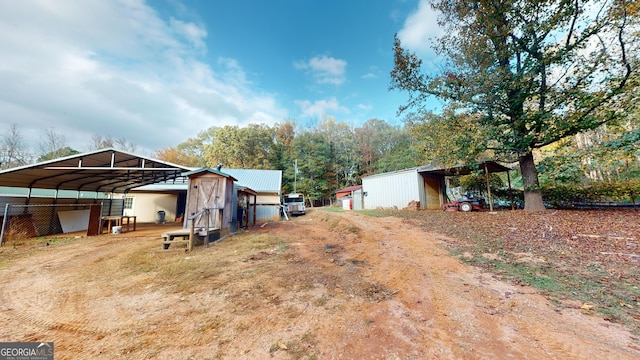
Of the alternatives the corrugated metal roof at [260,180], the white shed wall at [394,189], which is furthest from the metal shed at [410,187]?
the corrugated metal roof at [260,180]

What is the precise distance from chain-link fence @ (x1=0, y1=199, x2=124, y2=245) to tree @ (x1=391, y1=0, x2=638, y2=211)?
16.2 metres

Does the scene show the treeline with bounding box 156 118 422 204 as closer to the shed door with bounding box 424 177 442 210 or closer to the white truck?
the white truck

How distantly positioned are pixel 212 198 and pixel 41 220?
29.6ft

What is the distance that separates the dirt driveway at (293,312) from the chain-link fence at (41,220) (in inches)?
191

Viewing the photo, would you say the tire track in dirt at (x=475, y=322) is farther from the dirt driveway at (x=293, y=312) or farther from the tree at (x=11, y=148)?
the tree at (x=11, y=148)

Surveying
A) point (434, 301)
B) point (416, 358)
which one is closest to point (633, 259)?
point (434, 301)

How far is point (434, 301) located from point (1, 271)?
886 centimetres

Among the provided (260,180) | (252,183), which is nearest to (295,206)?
(260,180)

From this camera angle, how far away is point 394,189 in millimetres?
15781

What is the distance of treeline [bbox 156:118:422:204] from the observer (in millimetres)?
27297

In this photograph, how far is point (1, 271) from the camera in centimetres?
468

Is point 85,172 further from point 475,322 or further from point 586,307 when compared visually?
point 586,307

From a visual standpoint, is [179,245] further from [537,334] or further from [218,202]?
[537,334]

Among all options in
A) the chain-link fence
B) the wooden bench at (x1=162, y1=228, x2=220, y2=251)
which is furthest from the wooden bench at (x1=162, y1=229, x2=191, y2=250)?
the chain-link fence
